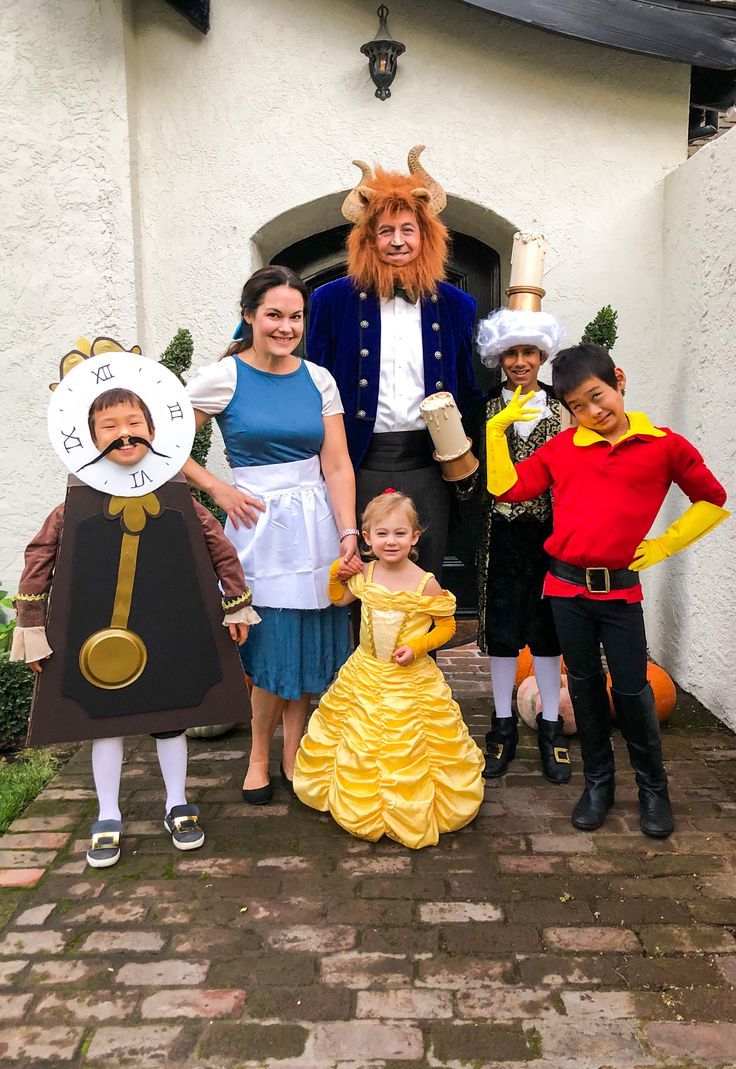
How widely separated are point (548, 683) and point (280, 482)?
1370mm

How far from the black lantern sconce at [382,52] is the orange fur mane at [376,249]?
5.11ft

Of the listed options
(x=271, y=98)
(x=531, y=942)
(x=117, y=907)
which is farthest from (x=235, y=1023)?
(x=271, y=98)

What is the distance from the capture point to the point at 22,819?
284 centimetres

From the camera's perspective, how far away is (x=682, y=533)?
2.55m

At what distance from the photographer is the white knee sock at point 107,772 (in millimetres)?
2607

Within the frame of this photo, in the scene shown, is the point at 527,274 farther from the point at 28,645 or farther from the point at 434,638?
the point at 28,645

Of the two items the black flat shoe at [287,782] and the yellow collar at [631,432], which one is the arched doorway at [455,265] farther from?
the yellow collar at [631,432]

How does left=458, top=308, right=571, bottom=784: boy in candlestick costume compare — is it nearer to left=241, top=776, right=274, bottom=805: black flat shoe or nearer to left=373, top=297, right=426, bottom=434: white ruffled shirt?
left=373, top=297, right=426, bottom=434: white ruffled shirt

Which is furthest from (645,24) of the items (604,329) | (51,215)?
(51,215)

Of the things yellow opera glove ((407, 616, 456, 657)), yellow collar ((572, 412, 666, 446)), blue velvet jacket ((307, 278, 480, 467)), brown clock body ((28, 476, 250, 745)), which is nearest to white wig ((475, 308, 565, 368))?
blue velvet jacket ((307, 278, 480, 467))

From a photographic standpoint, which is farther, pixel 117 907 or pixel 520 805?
pixel 520 805

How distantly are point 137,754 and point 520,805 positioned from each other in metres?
1.63

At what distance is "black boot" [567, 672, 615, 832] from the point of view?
2742mm

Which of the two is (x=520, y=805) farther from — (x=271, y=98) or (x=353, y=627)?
(x=271, y=98)
